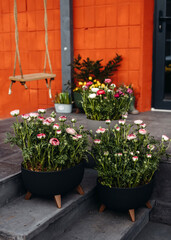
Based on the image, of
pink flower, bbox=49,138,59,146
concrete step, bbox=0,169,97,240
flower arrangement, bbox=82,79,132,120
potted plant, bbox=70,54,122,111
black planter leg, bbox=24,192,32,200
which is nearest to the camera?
concrete step, bbox=0,169,97,240

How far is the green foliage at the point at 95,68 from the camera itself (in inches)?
169

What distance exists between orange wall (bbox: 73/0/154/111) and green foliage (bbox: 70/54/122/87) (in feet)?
0.33

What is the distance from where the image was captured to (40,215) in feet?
6.21

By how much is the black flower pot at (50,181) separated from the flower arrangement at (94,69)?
2.39 meters

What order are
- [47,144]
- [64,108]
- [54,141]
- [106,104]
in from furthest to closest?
[64,108] → [106,104] → [47,144] → [54,141]

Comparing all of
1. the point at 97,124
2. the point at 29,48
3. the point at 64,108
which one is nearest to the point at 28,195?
the point at 97,124

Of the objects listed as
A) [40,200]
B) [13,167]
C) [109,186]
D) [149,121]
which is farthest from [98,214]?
[149,121]

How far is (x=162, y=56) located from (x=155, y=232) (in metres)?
2.69

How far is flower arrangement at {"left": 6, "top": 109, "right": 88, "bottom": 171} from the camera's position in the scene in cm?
196

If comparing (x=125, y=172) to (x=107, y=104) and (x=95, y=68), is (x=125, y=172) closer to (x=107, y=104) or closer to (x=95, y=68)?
(x=107, y=104)

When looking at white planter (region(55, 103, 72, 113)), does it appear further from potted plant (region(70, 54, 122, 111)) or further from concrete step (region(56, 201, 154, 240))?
concrete step (region(56, 201, 154, 240))

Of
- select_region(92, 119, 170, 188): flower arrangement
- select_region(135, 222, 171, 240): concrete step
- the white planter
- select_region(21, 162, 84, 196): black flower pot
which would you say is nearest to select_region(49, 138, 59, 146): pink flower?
select_region(21, 162, 84, 196): black flower pot

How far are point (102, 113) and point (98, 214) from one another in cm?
79

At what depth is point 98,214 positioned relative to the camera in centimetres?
222
